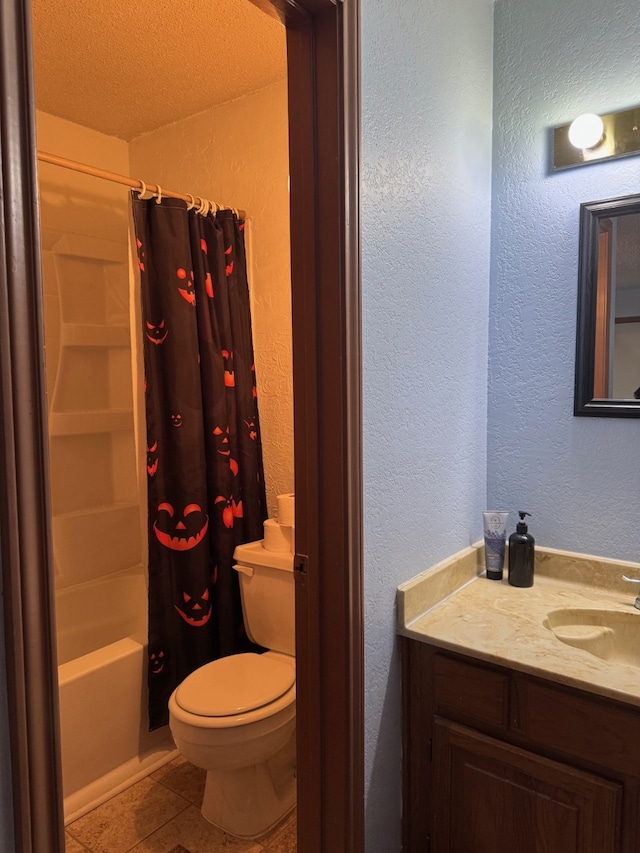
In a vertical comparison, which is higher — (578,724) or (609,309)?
(609,309)

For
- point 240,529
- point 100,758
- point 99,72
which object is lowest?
point 100,758

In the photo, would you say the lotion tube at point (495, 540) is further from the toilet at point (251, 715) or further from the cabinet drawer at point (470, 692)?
the toilet at point (251, 715)

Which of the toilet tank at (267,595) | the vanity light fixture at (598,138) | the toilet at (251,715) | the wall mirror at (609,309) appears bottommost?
the toilet at (251,715)

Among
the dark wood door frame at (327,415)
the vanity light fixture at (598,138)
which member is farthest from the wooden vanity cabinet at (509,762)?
the vanity light fixture at (598,138)

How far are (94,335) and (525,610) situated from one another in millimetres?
2008

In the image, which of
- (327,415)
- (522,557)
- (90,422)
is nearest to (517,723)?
(522,557)

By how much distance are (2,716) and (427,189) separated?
1.36 meters

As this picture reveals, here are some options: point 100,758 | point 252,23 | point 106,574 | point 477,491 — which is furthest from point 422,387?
point 106,574

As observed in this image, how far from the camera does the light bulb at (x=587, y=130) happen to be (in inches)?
61.6

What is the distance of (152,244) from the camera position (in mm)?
2061

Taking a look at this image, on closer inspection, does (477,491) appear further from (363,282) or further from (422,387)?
(363,282)

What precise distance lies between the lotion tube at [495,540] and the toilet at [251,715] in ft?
2.08

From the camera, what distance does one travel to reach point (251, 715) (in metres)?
1.71

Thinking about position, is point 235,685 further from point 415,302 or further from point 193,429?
point 415,302
